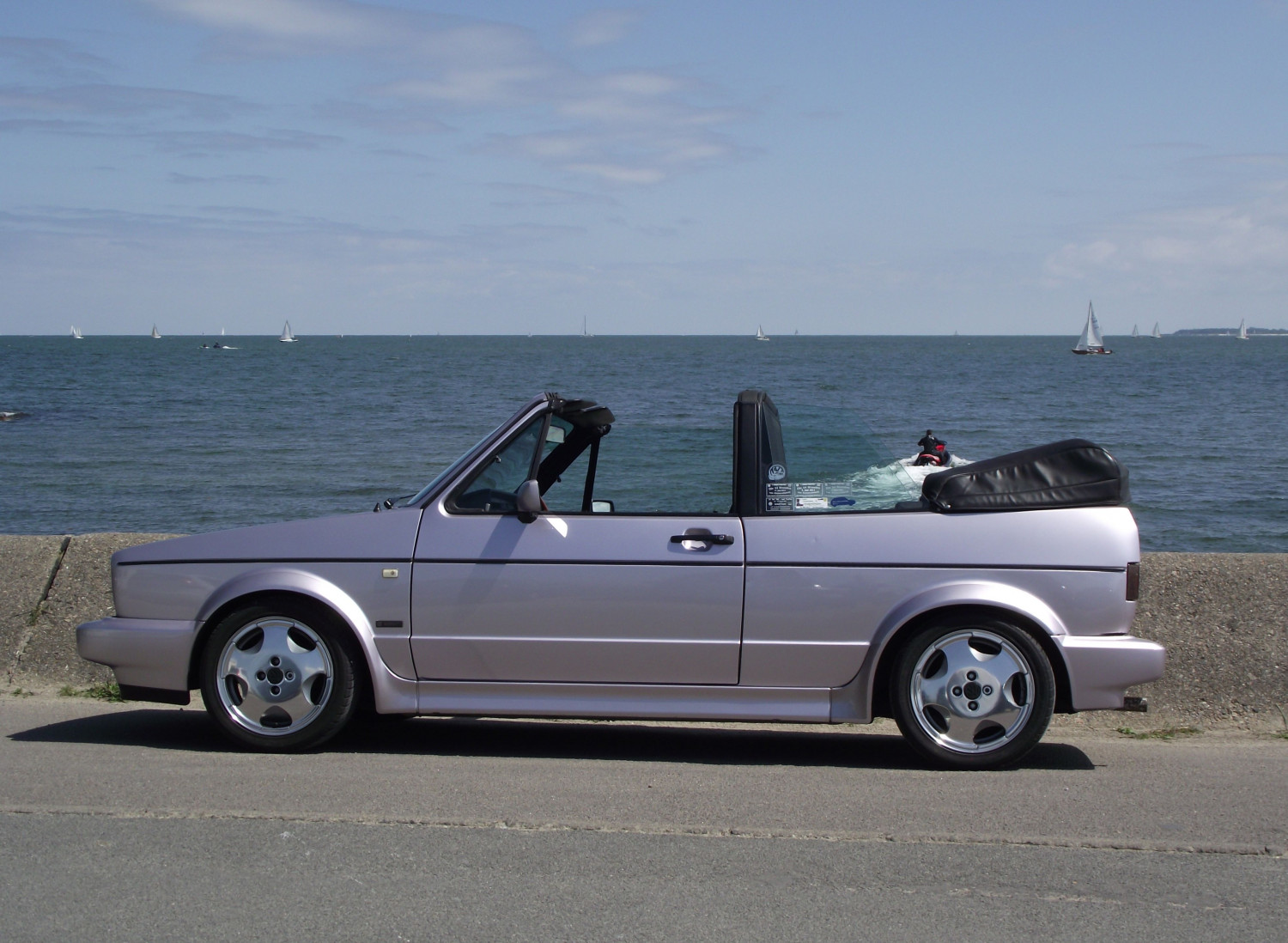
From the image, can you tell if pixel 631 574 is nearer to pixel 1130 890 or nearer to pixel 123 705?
pixel 1130 890

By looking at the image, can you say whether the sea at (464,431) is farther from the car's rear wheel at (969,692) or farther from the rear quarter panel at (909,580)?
the car's rear wheel at (969,692)

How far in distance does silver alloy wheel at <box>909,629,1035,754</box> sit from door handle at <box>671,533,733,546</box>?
0.91 meters

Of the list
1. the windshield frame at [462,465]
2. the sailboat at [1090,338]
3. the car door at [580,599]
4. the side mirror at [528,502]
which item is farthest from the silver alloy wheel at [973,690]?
the sailboat at [1090,338]

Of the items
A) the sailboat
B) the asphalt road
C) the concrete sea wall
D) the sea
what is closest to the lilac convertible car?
the asphalt road

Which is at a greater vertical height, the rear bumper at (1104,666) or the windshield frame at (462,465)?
the windshield frame at (462,465)

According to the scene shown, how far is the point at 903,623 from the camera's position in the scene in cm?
518

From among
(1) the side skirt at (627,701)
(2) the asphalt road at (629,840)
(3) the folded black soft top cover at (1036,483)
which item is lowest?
(2) the asphalt road at (629,840)

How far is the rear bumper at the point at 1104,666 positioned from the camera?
5.13 meters

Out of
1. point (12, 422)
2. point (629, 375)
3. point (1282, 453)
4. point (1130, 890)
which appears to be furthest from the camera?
point (629, 375)

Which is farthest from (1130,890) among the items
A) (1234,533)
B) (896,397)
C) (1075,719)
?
(896,397)

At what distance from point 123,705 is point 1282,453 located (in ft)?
113

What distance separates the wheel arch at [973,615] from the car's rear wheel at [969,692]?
4 cm

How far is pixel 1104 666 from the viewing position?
5.14 m

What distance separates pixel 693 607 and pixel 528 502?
0.80 m
